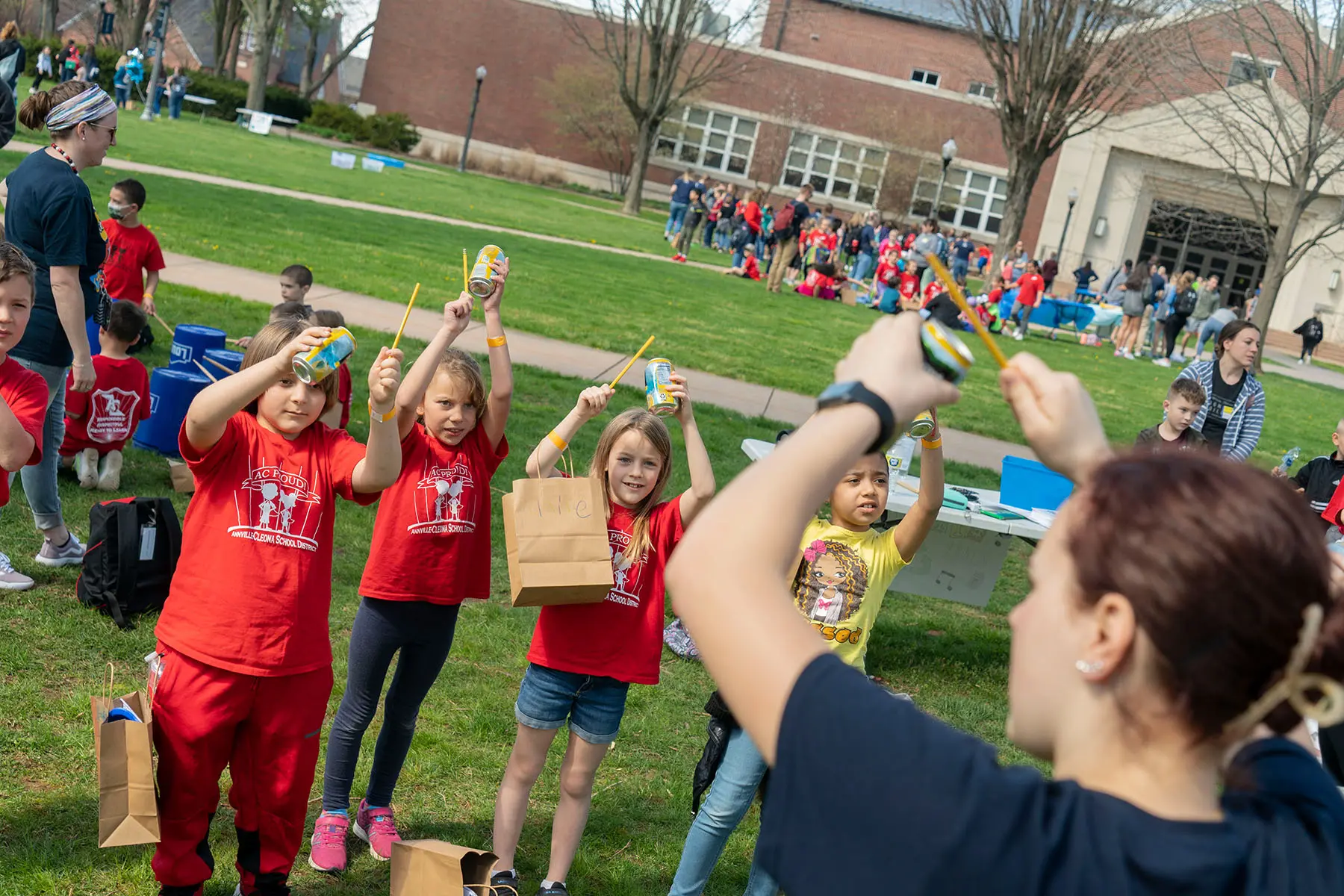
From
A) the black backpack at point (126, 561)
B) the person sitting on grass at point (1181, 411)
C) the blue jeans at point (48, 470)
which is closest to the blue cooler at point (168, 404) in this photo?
the blue jeans at point (48, 470)

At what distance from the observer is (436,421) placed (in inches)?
162

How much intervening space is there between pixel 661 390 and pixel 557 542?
64cm

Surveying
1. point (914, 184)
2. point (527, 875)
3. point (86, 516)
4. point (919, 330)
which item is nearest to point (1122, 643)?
point (919, 330)

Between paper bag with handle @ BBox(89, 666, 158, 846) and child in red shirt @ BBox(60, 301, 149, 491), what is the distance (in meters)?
4.25

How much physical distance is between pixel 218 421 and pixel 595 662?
1438 mm

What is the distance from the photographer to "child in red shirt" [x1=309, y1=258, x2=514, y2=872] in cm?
404

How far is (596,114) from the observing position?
5194cm

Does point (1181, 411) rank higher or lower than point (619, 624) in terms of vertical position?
higher

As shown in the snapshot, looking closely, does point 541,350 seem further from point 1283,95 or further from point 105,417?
point 1283,95

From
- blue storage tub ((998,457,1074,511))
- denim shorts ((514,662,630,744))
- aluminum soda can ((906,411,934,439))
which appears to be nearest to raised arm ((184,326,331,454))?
denim shorts ((514,662,630,744))

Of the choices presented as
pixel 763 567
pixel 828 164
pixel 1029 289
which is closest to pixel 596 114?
pixel 828 164

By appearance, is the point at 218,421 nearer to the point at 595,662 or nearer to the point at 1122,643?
the point at 595,662

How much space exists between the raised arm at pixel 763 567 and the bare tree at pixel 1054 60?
2765 cm

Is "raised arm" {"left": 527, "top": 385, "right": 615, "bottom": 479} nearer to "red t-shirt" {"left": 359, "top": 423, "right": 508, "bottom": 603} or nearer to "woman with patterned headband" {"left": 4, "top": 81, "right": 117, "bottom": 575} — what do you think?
"red t-shirt" {"left": 359, "top": 423, "right": 508, "bottom": 603}
